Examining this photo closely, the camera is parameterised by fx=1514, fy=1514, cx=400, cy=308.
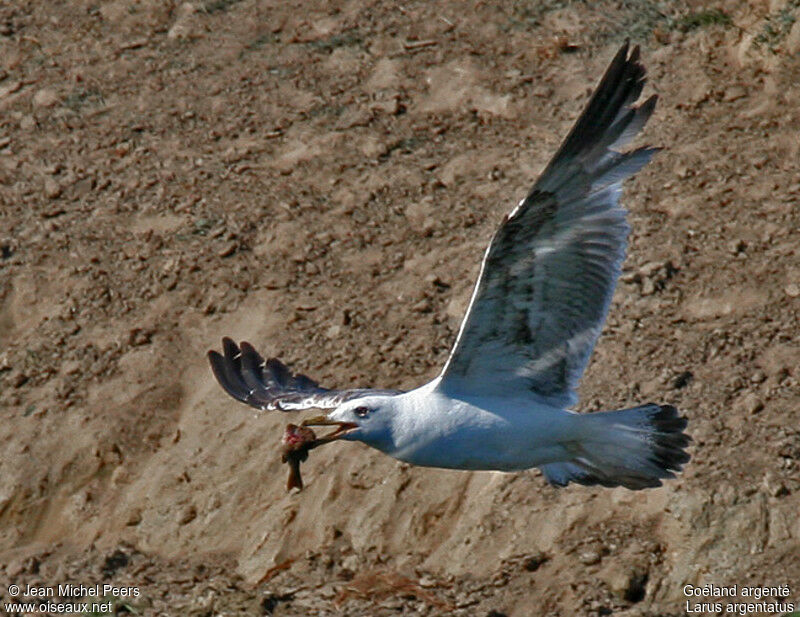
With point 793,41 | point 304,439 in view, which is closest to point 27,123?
point 304,439

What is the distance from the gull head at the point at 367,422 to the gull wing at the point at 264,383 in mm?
672

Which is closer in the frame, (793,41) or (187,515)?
(187,515)

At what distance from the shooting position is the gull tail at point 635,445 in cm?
709

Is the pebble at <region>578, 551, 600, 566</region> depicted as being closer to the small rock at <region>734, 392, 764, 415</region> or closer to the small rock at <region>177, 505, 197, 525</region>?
the small rock at <region>734, 392, 764, 415</region>

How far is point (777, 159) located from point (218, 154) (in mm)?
3780

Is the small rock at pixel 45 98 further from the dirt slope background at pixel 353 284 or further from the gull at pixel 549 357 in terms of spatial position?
the gull at pixel 549 357

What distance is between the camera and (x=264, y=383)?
26.9ft

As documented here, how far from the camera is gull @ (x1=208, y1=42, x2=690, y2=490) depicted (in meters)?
6.43

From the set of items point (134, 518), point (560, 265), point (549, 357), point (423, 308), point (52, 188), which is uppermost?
point (560, 265)

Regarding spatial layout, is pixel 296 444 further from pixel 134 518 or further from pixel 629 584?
pixel 134 518

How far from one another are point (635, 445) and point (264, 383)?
2145 mm

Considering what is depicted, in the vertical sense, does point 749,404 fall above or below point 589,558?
above

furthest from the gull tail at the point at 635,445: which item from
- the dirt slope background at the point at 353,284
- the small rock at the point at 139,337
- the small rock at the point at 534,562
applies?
the small rock at the point at 139,337

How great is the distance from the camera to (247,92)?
10.9 meters
